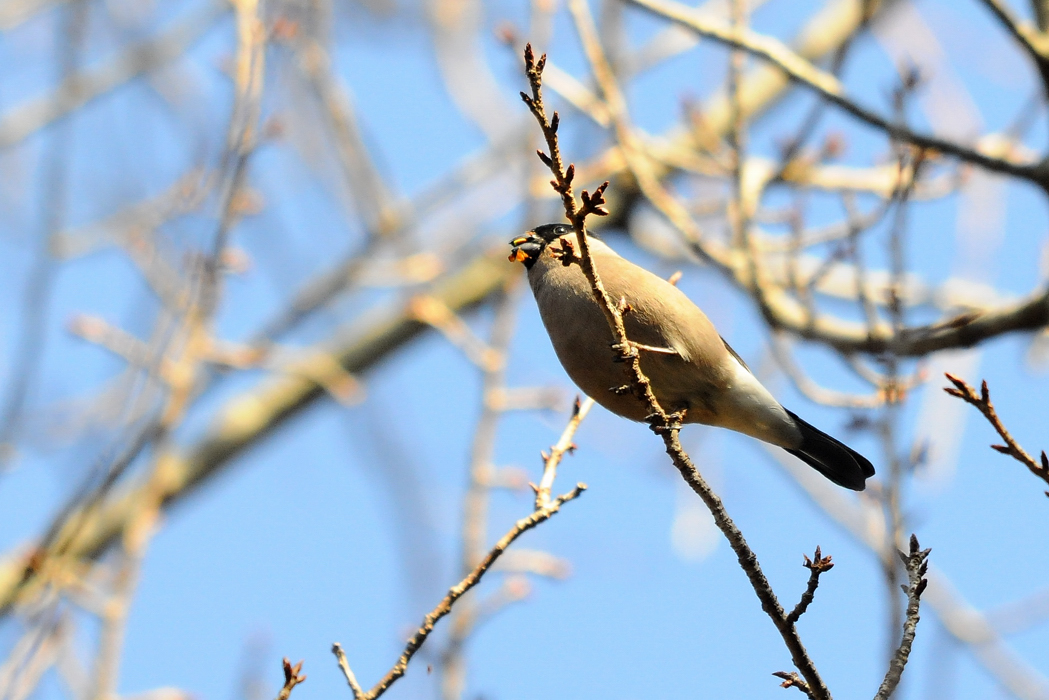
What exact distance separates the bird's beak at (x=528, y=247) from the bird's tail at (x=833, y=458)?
1.27 meters

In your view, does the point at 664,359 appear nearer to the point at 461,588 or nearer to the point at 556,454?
the point at 556,454

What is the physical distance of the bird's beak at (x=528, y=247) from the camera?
4227mm

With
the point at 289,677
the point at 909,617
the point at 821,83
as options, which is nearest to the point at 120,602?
the point at 289,677

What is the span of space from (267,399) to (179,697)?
4.98 m

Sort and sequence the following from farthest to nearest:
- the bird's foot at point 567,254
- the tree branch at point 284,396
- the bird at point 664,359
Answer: the tree branch at point 284,396 → the bird at point 664,359 → the bird's foot at point 567,254

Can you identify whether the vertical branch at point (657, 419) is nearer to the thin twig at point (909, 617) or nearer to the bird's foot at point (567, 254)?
the bird's foot at point (567, 254)

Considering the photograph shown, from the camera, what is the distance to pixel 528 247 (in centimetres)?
448

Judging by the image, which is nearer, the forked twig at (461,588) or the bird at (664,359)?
the forked twig at (461,588)

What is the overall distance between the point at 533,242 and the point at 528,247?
1.2 inches

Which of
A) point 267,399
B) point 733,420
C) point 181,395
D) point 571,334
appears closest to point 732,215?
point 733,420

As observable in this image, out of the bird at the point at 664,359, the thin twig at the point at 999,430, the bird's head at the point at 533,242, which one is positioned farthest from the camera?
the bird's head at the point at 533,242

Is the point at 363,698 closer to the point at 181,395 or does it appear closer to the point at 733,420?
the point at 181,395

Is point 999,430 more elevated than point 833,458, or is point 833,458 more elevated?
point 833,458

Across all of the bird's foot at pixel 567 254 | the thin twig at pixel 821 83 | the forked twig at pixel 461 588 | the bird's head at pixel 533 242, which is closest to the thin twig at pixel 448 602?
the forked twig at pixel 461 588
